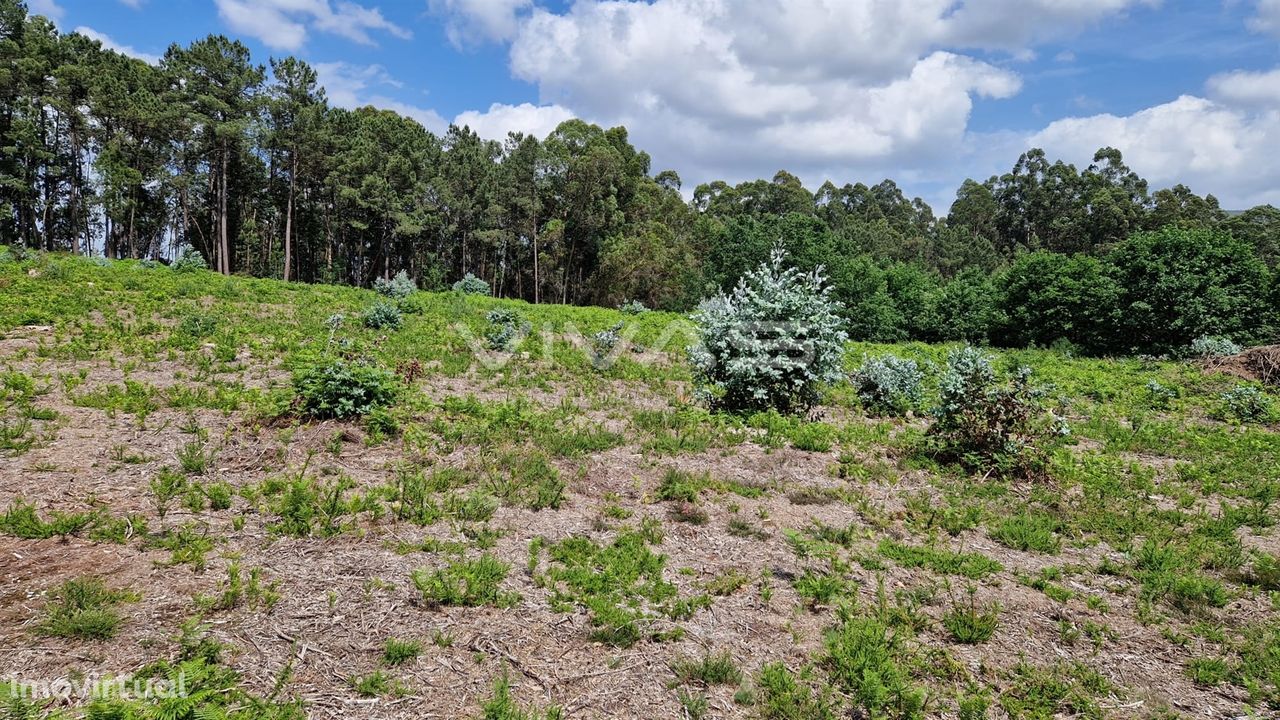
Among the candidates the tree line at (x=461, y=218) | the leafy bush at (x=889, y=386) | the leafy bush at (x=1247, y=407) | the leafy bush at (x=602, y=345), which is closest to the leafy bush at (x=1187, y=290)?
the tree line at (x=461, y=218)

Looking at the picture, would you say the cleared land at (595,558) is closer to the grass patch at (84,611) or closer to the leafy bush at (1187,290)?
the grass patch at (84,611)

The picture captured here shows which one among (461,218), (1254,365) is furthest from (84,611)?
(461,218)

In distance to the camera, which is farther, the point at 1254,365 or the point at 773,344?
the point at 1254,365

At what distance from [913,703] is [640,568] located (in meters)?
2.27

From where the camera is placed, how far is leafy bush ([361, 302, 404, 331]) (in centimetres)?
1474

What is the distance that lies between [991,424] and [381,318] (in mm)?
13115

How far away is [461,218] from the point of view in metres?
47.1

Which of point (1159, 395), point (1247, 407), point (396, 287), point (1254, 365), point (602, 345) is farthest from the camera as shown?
point (396, 287)

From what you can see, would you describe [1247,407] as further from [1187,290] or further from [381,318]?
[381,318]

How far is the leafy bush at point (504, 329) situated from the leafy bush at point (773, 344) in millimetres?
5250

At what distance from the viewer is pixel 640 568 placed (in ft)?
17.0

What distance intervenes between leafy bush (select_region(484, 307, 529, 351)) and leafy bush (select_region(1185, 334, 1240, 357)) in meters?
19.8

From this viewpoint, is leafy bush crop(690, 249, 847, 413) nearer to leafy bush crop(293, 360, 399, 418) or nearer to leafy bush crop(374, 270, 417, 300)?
leafy bush crop(293, 360, 399, 418)

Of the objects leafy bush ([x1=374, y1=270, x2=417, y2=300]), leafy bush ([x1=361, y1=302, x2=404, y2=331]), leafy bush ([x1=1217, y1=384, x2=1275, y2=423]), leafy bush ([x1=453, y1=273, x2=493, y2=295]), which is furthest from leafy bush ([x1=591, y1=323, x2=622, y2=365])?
leafy bush ([x1=1217, y1=384, x2=1275, y2=423])
